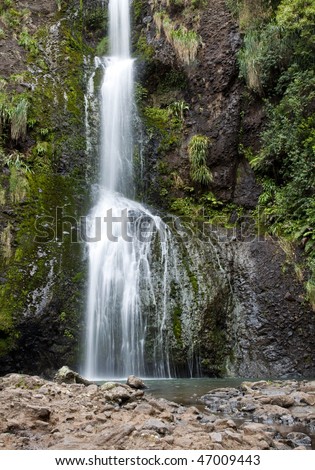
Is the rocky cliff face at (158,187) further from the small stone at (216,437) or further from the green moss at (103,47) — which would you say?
the small stone at (216,437)

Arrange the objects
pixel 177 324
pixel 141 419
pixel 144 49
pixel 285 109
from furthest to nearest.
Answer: pixel 144 49 < pixel 285 109 < pixel 177 324 < pixel 141 419

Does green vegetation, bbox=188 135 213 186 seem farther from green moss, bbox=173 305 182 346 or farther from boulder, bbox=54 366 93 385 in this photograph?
boulder, bbox=54 366 93 385

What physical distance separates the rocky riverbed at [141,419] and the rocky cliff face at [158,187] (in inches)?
108

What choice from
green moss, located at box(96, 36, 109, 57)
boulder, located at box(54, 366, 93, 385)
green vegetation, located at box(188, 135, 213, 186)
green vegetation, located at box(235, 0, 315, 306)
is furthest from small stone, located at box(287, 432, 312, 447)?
green moss, located at box(96, 36, 109, 57)

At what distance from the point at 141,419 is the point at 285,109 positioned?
9956mm

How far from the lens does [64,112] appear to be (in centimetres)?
1326

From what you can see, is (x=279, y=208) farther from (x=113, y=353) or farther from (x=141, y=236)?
(x=113, y=353)

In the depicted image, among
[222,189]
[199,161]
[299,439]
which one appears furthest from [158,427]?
[199,161]

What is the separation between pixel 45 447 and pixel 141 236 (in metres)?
7.37

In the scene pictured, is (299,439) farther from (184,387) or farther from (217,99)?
(217,99)

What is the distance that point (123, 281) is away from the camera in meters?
9.85

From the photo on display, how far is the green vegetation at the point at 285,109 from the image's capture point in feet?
35.3

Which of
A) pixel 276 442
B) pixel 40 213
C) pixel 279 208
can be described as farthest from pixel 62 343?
pixel 279 208

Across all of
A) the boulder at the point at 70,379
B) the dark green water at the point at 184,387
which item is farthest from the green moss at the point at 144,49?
the boulder at the point at 70,379
